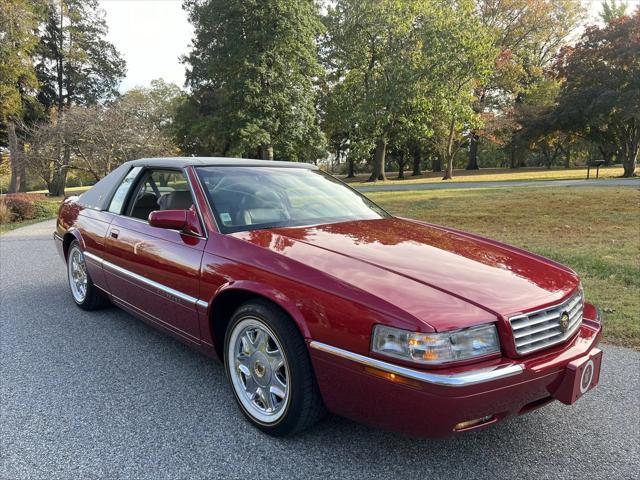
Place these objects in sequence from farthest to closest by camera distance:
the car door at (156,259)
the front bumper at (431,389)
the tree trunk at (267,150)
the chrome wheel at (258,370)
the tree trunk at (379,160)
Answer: the tree trunk at (379,160) → the tree trunk at (267,150) → the car door at (156,259) → the chrome wheel at (258,370) → the front bumper at (431,389)

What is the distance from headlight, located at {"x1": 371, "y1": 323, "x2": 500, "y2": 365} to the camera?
195 centimetres

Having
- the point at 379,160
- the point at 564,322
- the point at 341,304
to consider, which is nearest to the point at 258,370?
the point at 341,304

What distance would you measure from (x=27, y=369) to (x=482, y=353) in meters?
3.10

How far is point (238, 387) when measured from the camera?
108 inches

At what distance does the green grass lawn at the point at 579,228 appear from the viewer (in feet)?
16.3

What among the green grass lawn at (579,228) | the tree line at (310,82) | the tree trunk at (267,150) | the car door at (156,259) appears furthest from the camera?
the tree trunk at (267,150)

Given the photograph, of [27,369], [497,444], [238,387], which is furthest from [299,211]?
[27,369]

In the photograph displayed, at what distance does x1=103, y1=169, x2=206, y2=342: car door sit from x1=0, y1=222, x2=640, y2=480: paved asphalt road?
40cm

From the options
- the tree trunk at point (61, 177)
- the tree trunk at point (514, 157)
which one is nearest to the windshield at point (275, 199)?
the tree trunk at point (61, 177)

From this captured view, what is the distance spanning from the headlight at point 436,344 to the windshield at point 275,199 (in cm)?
134

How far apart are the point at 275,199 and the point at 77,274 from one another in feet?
8.37

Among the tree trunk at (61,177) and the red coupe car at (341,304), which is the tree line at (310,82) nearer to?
the tree trunk at (61,177)

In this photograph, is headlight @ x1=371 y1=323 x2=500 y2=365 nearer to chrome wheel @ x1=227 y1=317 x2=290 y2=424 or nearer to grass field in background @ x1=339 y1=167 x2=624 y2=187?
chrome wheel @ x1=227 y1=317 x2=290 y2=424

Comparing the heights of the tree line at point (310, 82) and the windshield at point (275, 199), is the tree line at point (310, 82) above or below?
above
